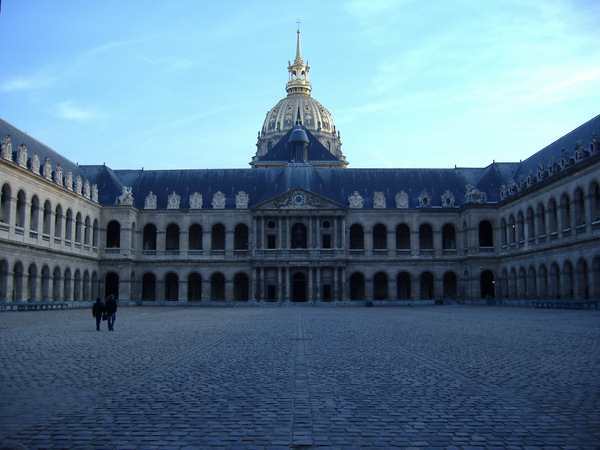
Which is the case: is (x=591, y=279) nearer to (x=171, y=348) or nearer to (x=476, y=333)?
(x=476, y=333)

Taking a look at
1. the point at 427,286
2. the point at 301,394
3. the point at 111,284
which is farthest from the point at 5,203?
the point at 427,286

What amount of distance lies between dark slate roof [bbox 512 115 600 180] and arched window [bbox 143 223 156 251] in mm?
A: 41407

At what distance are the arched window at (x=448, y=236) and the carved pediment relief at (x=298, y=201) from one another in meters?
13.4

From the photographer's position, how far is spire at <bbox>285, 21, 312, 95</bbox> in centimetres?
13450

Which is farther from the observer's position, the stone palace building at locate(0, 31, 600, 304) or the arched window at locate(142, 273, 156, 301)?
the arched window at locate(142, 273, 156, 301)

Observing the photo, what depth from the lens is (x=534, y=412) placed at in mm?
9148

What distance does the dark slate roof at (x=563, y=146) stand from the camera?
5084 cm

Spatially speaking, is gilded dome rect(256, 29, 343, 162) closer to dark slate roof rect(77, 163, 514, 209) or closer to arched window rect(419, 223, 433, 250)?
dark slate roof rect(77, 163, 514, 209)

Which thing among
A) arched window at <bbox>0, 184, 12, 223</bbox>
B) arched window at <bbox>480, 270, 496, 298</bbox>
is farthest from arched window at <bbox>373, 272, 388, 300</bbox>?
arched window at <bbox>0, 184, 12, 223</bbox>

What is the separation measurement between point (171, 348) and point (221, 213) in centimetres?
5261

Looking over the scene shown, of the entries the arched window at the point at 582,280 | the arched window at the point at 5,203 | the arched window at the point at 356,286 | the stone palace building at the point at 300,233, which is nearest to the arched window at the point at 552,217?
the stone palace building at the point at 300,233

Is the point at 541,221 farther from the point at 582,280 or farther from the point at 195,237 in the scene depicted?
the point at 195,237

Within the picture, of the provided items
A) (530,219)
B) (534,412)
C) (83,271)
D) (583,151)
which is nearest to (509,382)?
(534,412)

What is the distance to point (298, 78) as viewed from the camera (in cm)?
13700
